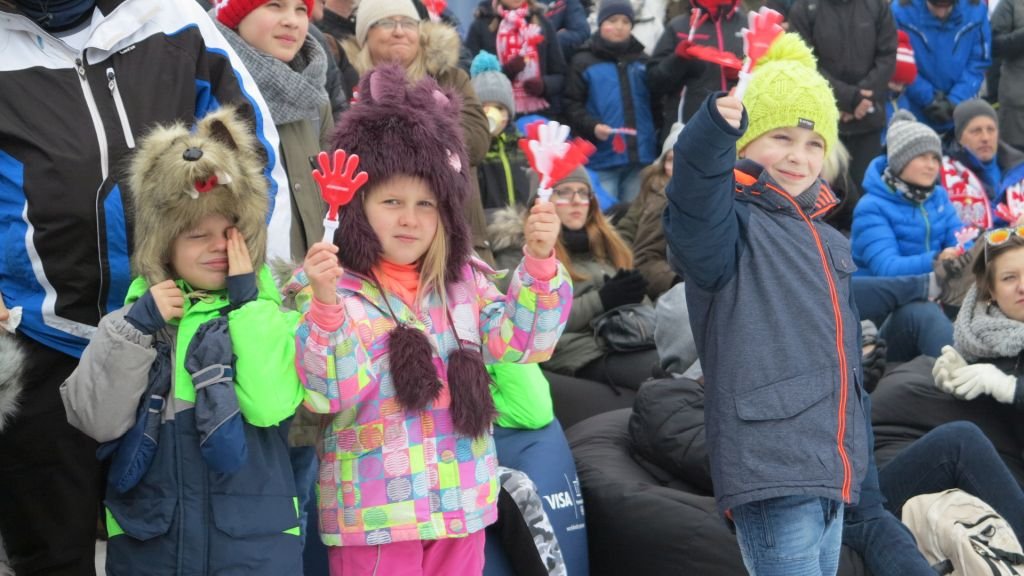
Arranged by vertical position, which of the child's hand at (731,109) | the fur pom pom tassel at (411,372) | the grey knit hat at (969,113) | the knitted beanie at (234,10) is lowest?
the grey knit hat at (969,113)

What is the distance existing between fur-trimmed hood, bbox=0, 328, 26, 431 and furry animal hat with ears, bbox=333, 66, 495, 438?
0.77 metres

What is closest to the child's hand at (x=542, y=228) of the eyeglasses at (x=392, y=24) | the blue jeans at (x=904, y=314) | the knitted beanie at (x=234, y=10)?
the knitted beanie at (x=234, y=10)

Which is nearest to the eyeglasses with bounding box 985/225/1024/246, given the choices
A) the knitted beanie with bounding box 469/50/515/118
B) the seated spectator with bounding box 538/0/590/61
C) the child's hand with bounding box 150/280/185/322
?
the knitted beanie with bounding box 469/50/515/118

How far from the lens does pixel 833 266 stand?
9.75ft

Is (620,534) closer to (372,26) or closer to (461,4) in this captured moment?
(372,26)

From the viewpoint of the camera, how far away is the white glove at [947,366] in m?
4.59

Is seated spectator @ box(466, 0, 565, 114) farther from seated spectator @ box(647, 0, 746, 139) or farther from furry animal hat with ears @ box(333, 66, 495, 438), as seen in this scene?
furry animal hat with ears @ box(333, 66, 495, 438)

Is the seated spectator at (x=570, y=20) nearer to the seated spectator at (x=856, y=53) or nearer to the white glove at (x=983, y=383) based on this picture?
the seated spectator at (x=856, y=53)

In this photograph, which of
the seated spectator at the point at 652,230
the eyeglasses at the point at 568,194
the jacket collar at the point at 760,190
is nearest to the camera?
the jacket collar at the point at 760,190

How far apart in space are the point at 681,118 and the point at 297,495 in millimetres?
5015

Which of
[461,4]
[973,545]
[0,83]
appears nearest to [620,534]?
[973,545]

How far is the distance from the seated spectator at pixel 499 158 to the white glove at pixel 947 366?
2581 millimetres

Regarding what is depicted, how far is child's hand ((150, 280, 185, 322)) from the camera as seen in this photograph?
8.95 feet

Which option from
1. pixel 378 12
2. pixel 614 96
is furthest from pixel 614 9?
pixel 378 12
